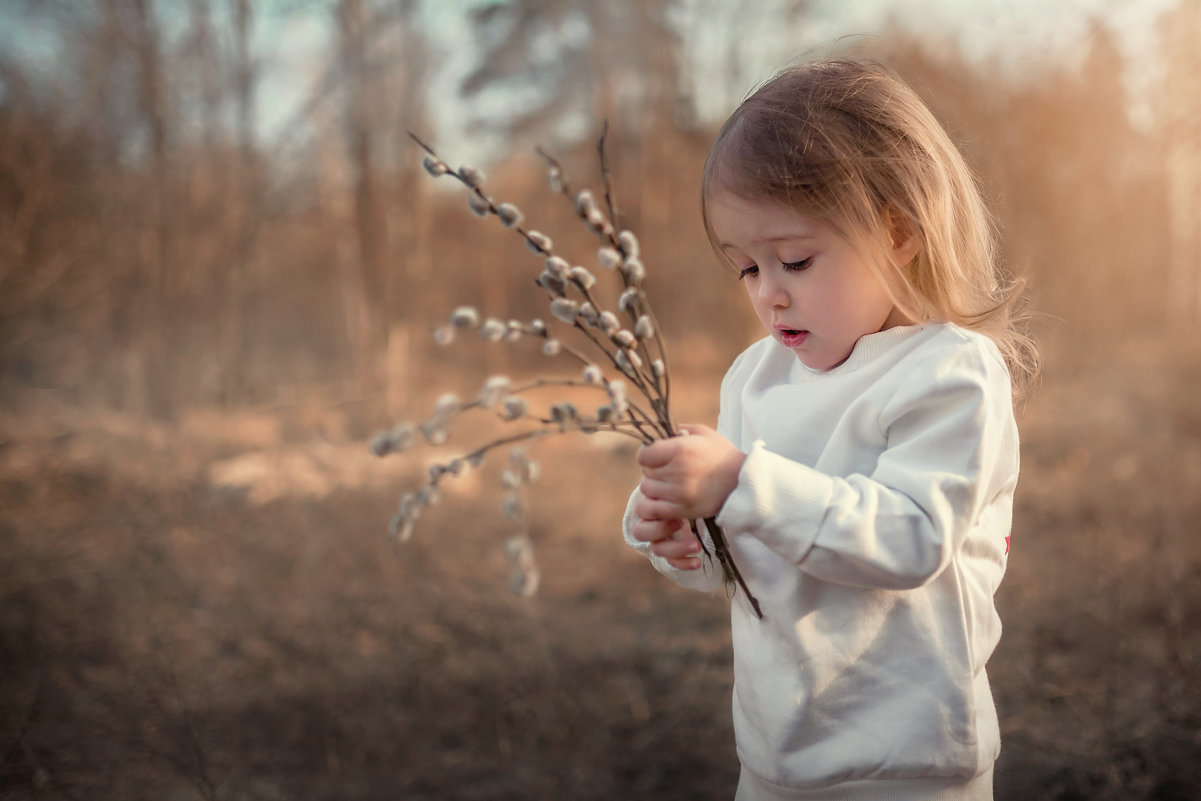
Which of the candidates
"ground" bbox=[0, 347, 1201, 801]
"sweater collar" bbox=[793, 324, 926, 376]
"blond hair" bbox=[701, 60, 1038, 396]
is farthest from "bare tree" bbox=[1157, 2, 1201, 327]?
"sweater collar" bbox=[793, 324, 926, 376]

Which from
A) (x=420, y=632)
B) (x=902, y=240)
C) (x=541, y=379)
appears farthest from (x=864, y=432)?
(x=420, y=632)

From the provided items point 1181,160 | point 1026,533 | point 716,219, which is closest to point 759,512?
point 716,219

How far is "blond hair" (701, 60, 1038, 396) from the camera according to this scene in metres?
0.82

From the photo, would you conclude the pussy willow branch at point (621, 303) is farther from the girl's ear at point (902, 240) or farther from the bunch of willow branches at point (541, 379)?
the girl's ear at point (902, 240)

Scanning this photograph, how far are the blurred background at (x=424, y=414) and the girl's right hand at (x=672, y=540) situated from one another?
0.59 m

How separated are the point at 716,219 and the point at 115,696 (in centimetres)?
255

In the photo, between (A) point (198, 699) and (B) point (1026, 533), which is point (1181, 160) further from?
Answer: (A) point (198, 699)

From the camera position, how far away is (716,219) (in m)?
0.88

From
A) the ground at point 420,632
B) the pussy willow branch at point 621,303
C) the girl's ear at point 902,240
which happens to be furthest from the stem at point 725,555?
the ground at point 420,632

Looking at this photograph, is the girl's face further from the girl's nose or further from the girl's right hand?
the girl's right hand

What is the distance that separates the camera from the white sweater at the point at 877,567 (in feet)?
2.37

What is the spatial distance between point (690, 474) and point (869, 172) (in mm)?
371

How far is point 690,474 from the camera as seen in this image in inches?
29.0

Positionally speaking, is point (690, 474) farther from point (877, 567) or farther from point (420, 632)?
point (420, 632)
